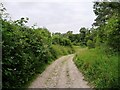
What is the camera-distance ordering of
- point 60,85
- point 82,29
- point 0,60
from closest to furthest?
1. point 0,60
2. point 60,85
3. point 82,29

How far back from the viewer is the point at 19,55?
1176cm

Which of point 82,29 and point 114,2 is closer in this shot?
point 114,2

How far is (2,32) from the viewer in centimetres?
1034

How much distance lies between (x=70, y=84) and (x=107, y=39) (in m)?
5.50

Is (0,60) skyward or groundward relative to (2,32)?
groundward

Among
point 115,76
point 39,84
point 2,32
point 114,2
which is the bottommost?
point 39,84

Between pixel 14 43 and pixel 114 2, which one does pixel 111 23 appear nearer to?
pixel 114 2

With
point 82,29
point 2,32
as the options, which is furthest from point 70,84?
point 82,29

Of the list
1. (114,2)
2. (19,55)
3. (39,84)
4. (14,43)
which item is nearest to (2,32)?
(14,43)

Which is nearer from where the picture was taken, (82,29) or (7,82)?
(7,82)

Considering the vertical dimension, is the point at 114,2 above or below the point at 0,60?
above

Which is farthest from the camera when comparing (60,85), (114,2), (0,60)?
(114,2)

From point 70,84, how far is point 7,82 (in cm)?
422

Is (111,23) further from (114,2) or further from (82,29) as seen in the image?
(82,29)
